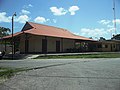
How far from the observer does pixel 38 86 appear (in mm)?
8867

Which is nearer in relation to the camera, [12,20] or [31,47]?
[12,20]

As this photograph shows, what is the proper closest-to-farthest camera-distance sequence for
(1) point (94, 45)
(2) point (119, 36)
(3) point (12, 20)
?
(3) point (12, 20) < (1) point (94, 45) < (2) point (119, 36)

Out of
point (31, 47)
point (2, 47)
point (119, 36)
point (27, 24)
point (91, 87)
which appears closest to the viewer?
point (91, 87)

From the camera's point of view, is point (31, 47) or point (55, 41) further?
point (55, 41)

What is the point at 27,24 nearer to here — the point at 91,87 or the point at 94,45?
the point at 94,45

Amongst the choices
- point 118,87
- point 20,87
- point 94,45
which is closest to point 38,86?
point 20,87

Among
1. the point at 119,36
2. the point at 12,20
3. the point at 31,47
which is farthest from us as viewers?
the point at 119,36

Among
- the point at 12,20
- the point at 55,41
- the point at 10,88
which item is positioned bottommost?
the point at 10,88

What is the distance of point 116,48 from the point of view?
63594 millimetres

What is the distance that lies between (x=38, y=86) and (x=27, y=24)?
3368 centimetres

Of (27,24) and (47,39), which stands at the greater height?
(27,24)

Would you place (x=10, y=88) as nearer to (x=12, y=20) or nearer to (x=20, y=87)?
(x=20, y=87)

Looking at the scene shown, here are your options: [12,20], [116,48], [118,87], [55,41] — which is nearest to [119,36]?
[116,48]

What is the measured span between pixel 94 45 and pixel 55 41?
20970 millimetres
